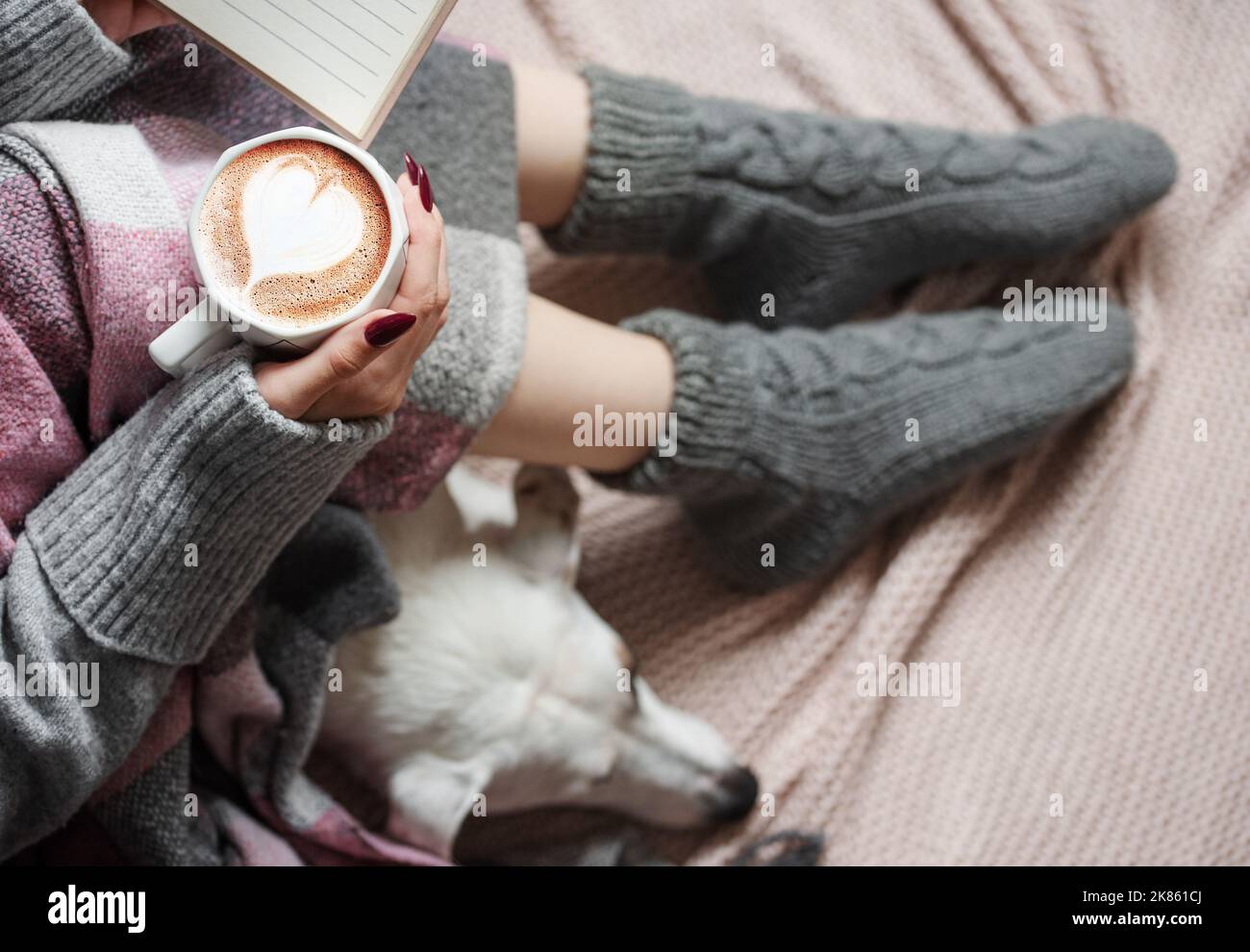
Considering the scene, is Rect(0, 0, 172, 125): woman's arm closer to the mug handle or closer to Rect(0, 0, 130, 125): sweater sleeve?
Rect(0, 0, 130, 125): sweater sleeve

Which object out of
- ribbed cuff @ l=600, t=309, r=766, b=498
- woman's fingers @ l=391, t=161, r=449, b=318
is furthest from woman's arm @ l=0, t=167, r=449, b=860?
ribbed cuff @ l=600, t=309, r=766, b=498

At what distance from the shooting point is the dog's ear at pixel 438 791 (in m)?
0.81

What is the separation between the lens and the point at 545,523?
85cm

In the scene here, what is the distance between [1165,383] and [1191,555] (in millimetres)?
166

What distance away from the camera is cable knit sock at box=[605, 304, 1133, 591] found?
2.65 ft

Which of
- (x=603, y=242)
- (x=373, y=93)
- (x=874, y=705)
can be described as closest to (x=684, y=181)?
(x=603, y=242)

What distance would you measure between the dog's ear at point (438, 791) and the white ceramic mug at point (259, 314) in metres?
0.41

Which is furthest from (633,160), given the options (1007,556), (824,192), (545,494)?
(1007,556)

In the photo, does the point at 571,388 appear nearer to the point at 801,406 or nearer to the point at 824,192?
the point at 801,406

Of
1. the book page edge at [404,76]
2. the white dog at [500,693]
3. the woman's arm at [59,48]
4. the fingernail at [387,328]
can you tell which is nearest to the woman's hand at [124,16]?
the woman's arm at [59,48]

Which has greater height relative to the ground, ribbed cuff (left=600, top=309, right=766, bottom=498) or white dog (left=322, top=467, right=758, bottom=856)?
ribbed cuff (left=600, top=309, right=766, bottom=498)

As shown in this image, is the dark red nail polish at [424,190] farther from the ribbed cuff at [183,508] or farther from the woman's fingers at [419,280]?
the ribbed cuff at [183,508]

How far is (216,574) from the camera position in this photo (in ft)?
1.97

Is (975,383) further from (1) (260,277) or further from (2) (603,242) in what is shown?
(1) (260,277)
